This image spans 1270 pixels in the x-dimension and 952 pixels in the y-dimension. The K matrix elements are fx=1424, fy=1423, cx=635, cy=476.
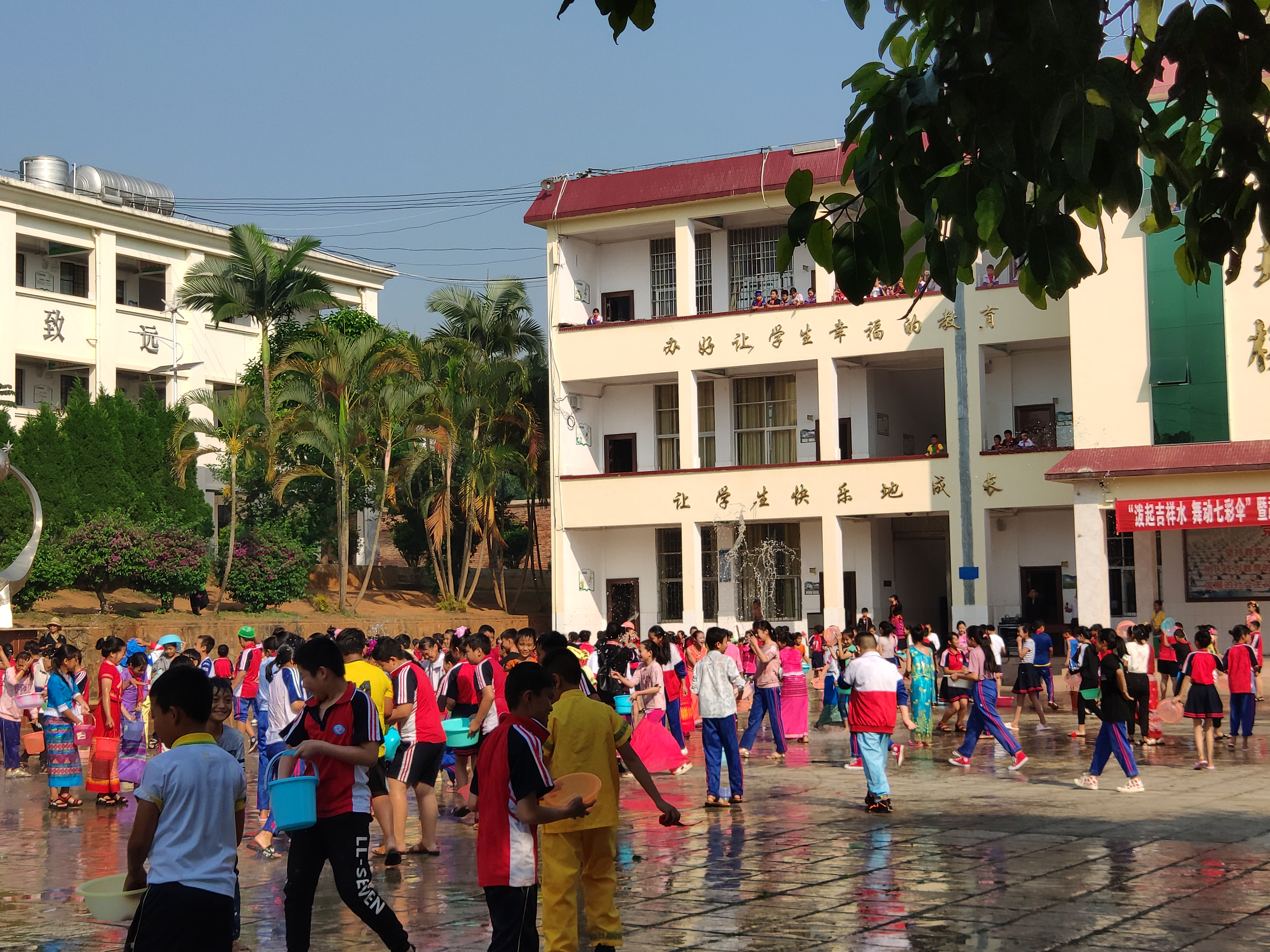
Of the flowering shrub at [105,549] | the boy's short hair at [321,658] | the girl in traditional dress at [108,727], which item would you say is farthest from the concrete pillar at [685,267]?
the boy's short hair at [321,658]

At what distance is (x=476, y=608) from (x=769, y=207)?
14.2m

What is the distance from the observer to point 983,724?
1619 cm

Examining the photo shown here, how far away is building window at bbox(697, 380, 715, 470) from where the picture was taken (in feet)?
123

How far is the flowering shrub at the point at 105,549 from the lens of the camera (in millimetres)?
31484

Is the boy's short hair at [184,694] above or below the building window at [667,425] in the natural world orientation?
below

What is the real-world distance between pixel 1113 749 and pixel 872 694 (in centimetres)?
268

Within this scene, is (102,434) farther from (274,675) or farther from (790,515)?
(274,675)

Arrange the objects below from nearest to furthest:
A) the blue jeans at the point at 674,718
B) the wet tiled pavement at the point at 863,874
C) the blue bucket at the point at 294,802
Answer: the blue bucket at the point at 294,802 → the wet tiled pavement at the point at 863,874 → the blue jeans at the point at 674,718

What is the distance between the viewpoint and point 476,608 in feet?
134

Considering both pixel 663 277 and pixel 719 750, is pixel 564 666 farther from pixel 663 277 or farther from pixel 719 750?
pixel 663 277

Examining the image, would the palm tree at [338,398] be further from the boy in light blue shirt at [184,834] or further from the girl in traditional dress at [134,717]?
the boy in light blue shirt at [184,834]

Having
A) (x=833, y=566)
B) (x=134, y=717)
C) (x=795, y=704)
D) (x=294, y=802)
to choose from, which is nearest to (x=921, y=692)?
(x=795, y=704)

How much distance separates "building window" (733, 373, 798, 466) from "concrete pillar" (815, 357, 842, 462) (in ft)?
6.44

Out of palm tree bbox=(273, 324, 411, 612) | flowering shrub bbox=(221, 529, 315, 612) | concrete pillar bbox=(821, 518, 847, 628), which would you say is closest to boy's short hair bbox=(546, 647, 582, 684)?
concrete pillar bbox=(821, 518, 847, 628)
